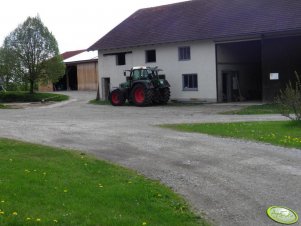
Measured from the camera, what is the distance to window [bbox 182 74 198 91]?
33.2 m

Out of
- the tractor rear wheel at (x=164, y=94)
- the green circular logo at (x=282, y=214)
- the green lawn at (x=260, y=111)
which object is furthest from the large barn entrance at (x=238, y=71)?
the green circular logo at (x=282, y=214)

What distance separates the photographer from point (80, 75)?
5591cm

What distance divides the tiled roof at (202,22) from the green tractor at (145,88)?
10.2 ft

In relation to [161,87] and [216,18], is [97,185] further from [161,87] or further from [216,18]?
[216,18]

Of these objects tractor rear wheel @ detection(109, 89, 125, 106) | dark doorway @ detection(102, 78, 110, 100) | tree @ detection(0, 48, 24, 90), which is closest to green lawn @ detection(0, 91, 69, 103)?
tree @ detection(0, 48, 24, 90)

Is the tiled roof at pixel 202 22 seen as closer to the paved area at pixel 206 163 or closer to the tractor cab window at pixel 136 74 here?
the tractor cab window at pixel 136 74

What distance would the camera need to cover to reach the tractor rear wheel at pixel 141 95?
31.1 meters

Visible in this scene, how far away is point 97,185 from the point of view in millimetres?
8461

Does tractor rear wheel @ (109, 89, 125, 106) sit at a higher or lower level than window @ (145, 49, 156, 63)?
lower

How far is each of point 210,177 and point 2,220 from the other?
4.39m

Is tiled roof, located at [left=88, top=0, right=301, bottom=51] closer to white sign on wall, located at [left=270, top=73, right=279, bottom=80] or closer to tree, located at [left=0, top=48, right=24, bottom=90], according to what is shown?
white sign on wall, located at [left=270, top=73, right=279, bottom=80]

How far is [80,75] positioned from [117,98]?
922 inches

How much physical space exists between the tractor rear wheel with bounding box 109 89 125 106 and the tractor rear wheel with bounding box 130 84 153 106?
82 cm

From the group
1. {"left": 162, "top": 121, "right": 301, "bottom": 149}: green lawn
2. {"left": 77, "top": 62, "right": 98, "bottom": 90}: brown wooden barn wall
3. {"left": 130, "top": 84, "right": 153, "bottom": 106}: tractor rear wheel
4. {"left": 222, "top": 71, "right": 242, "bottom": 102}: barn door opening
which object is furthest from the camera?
{"left": 77, "top": 62, "right": 98, "bottom": 90}: brown wooden barn wall
